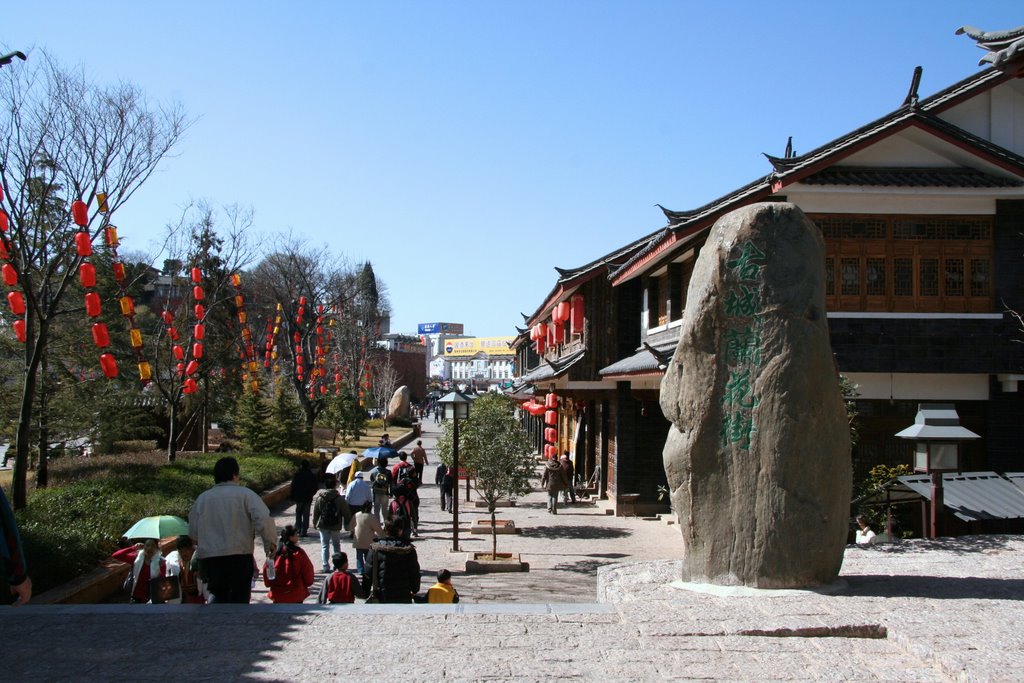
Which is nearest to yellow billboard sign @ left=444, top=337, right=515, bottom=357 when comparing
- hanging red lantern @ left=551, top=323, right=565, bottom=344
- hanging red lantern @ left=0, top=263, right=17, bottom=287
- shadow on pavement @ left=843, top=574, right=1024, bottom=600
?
hanging red lantern @ left=551, top=323, right=565, bottom=344

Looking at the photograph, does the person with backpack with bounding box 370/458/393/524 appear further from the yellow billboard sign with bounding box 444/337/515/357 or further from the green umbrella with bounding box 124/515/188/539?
the yellow billboard sign with bounding box 444/337/515/357

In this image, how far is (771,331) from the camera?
7.62 m

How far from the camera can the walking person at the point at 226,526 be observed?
713 centimetres

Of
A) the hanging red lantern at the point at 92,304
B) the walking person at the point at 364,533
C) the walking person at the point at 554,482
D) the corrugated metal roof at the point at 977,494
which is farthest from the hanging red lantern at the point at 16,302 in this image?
the corrugated metal roof at the point at 977,494

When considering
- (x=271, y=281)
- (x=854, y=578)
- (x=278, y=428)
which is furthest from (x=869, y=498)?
(x=271, y=281)

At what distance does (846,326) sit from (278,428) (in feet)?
65.2

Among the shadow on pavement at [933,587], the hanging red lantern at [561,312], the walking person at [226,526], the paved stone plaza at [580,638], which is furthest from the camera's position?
the hanging red lantern at [561,312]

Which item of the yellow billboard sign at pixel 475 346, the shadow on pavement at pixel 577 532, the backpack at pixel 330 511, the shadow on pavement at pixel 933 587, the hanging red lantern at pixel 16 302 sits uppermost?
the yellow billboard sign at pixel 475 346

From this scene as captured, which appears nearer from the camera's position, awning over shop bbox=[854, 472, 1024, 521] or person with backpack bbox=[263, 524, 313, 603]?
person with backpack bbox=[263, 524, 313, 603]

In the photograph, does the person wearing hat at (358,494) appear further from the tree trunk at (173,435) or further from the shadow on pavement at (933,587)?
the tree trunk at (173,435)

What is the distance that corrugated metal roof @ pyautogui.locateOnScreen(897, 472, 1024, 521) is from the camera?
36.6 feet

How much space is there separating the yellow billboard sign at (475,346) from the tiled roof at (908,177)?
11146 cm

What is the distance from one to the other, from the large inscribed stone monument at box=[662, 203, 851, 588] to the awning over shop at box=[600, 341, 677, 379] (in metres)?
6.16

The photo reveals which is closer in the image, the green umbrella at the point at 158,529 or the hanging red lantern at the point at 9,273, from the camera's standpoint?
the green umbrella at the point at 158,529
